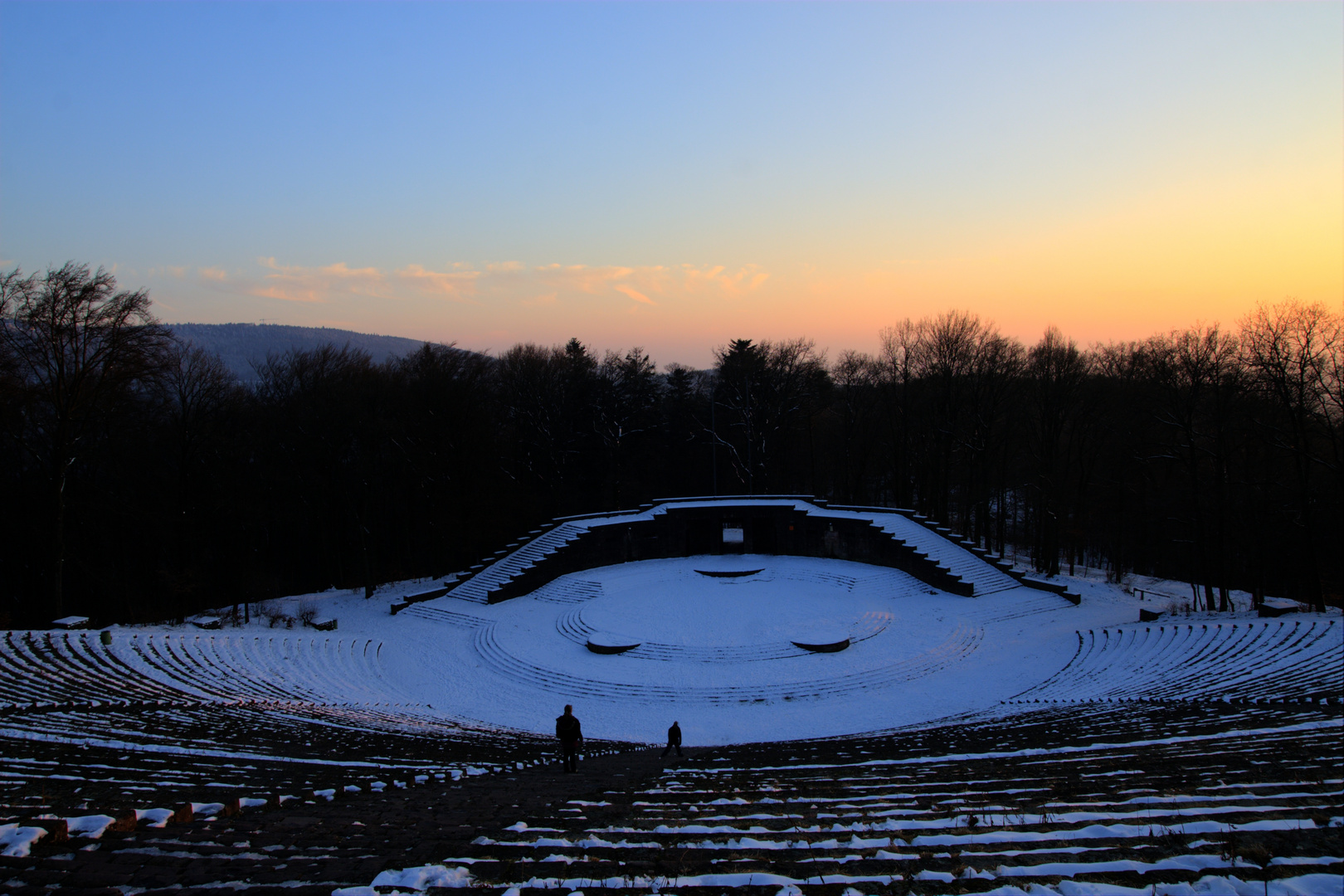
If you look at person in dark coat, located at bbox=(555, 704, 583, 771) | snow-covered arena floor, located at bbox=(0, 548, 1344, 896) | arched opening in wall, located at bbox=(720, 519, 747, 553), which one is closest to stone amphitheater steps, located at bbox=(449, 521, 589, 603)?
snow-covered arena floor, located at bbox=(0, 548, 1344, 896)

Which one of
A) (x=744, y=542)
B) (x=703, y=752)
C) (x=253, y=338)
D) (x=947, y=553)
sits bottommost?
(x=703, y=752)

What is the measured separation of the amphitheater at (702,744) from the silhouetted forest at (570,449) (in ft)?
22.1

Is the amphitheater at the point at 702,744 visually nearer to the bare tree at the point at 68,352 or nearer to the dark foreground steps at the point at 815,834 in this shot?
the dark foreground steps at the point at 815,834

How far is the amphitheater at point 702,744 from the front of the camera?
4.91 m

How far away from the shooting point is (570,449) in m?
43.4

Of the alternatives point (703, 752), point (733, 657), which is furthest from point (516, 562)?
point (703, 752)

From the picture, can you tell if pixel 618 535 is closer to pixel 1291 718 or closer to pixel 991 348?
pixel 991 348

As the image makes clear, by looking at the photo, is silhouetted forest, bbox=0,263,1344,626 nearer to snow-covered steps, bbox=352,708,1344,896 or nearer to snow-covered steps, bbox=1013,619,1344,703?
snow-covered steps, bbox=1013,619,1344,703

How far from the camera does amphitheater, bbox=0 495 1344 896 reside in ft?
16.1

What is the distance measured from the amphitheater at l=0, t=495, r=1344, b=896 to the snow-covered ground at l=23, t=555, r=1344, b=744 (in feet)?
0.43

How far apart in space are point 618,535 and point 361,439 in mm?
13511

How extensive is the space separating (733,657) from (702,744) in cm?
629

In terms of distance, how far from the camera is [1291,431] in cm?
2338

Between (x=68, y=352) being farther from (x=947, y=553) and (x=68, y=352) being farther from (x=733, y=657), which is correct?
(x=947, y=553)
